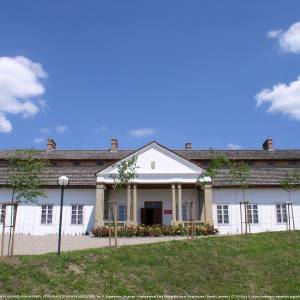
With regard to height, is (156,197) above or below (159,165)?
below

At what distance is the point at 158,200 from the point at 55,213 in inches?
315

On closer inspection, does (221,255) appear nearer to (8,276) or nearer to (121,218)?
(8,276)

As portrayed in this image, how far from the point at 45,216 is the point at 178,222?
1021cm

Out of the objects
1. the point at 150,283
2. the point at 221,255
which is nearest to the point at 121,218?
the point at 221,255

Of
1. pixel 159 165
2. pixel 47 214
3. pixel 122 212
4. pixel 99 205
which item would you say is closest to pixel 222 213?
pixel 159 165

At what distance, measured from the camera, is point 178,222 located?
29781 mm

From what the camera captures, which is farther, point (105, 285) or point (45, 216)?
point (45, 216)

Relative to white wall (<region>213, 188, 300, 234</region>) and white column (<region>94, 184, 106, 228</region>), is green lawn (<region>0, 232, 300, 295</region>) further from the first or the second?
white wall (<region>213, 188, 300, 234</region>)

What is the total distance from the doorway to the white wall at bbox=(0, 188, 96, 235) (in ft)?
13.5

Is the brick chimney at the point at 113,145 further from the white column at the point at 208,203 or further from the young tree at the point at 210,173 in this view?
the white column at the point at 208,203

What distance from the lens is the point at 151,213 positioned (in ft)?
111

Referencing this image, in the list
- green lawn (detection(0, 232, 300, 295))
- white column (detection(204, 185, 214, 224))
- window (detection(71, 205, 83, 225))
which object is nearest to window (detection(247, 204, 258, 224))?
white column (detection(204, 185, 214, 224))

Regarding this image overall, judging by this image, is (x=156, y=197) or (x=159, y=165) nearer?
(x=159, y=165)

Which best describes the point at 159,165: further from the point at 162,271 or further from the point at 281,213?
the point at 162,271
